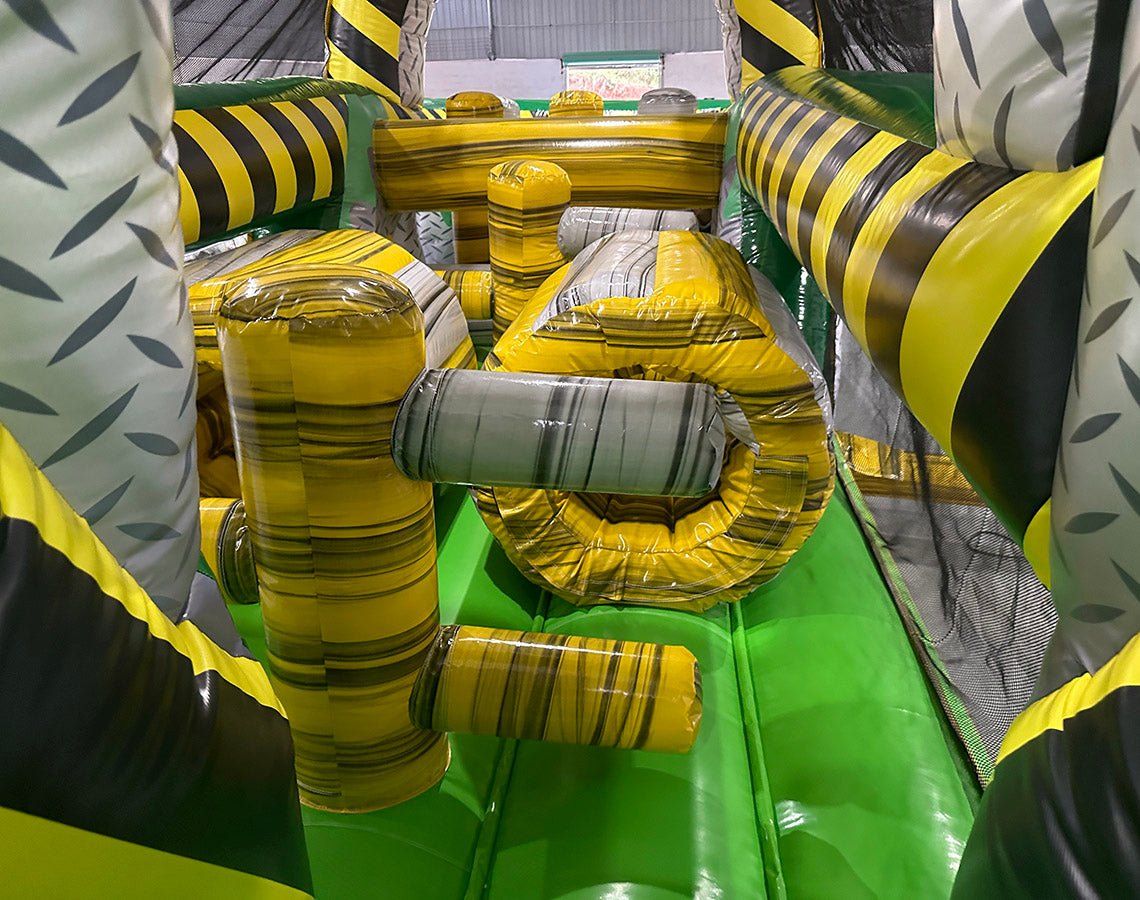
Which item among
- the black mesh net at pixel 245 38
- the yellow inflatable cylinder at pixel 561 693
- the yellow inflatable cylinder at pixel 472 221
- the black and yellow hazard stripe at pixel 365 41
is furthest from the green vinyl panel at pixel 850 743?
the black mesh net at pixel 245 38

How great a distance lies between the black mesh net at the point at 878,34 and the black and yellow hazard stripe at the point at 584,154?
26cm

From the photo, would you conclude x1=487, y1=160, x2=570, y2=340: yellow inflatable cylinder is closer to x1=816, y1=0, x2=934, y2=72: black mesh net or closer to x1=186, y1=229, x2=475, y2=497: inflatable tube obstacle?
x1=186, y1=229, x2=475, y2=497: inflatable tube obstacle

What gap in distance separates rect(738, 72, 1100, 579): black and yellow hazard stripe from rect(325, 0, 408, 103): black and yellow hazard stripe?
1.66 m

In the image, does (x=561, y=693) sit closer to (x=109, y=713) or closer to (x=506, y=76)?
(x=109, y=713)

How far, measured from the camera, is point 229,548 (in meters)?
0.75

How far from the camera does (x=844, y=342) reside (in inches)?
59.2

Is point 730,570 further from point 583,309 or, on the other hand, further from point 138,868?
point 138,868

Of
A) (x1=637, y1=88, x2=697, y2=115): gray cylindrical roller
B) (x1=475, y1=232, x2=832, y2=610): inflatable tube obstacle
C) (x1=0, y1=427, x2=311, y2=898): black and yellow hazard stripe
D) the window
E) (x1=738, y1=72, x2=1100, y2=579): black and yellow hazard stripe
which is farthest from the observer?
the window

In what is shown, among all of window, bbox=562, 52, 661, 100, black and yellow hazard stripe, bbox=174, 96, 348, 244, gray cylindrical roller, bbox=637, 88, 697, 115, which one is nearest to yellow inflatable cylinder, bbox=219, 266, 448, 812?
black and yellow hazard stripe, bbox=174, 96, 348, 244

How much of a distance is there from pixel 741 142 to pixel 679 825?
3.55ft

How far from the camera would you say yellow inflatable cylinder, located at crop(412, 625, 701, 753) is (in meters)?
0.68

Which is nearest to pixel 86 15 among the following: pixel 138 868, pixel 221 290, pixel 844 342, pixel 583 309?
pixel 138 868

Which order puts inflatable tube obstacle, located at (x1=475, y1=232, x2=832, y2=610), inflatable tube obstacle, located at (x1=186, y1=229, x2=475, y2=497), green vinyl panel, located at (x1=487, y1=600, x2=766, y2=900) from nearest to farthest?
green vinyl panel, located at (x1=487, y1=600, x2=766, y2=900)
inflatable tube obstacle, located at (x1=475, y1=232, x2=832, y2=610)
inflatable tube obstacle, located at (x1=186, y1=229, x2=475, y2=497)

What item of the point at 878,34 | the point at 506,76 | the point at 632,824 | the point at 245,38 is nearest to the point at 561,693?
the point at 632,824
